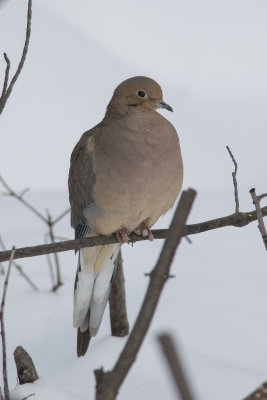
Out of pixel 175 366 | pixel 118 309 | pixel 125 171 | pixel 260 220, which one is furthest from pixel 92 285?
pixel 175 366

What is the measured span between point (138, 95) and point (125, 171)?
0.40 m

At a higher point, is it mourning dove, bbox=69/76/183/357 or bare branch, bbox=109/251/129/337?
mourning dove, bbox=69/76/183/357

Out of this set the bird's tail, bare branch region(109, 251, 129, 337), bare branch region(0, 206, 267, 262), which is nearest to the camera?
bare branch region(0, 206, 267, 262)

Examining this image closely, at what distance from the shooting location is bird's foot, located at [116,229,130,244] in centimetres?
256

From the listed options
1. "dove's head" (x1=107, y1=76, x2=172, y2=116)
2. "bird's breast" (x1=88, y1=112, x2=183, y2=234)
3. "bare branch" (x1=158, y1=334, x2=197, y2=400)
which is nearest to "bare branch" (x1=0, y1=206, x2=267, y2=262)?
"bird's breast" (x1=88, y1=112, x2=183, y2=234)

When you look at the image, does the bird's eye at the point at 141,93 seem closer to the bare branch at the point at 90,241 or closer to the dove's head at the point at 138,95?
the dove's head at the point at 138,95

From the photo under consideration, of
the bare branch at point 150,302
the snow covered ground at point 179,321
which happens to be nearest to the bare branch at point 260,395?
the bare branch at point 150,302

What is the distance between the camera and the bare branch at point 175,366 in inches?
27.8

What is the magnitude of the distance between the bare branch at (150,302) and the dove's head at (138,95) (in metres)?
1.71

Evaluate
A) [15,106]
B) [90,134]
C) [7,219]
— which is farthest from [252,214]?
[15,106]

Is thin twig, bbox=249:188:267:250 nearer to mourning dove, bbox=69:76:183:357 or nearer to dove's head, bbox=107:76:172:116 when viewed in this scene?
mourning dove, bbox=69:76:183:357

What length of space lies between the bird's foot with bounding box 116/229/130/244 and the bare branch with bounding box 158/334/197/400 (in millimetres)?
1835

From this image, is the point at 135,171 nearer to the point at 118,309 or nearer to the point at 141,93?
the point at 141,93

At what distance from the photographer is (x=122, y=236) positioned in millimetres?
2580
